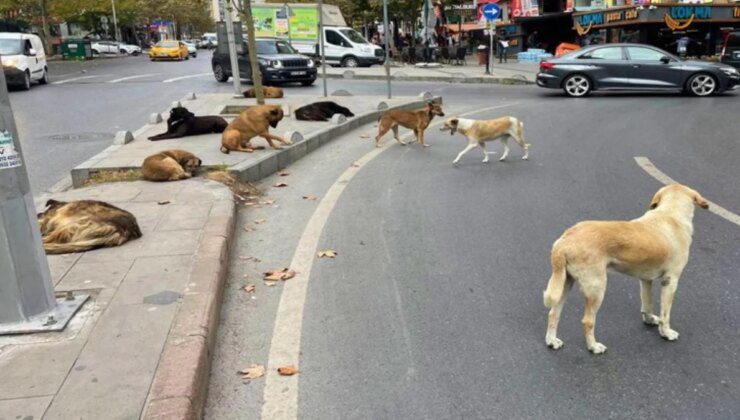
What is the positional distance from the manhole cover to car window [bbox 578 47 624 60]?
41.3ft

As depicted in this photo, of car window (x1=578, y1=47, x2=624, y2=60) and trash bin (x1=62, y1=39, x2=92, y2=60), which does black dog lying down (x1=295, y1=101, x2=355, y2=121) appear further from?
trash bin (x1=62, y1=39, x2=92, y2=60)

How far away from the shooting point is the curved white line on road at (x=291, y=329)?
3119mm

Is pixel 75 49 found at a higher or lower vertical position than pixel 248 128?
higher

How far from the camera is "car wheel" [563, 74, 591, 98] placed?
17.5 meters

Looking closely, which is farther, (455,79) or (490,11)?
(455,79)

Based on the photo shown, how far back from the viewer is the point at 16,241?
11.3 ft

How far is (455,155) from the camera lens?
9.56 m

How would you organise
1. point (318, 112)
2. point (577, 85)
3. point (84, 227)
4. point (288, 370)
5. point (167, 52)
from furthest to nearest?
point (167, 52) < point (577, 85) < point (318, 112) < point (84, 227) < point (288, 370)

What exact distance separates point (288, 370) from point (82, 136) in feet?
33.9

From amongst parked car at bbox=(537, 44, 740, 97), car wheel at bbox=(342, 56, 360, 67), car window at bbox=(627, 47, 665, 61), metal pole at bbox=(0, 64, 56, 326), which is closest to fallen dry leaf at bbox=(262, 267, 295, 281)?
metal pole at bbox=(0, 64, 56, 326)

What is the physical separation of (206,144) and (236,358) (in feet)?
21.2

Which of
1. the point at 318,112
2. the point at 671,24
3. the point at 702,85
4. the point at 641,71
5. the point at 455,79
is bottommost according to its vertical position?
the point at 455,79

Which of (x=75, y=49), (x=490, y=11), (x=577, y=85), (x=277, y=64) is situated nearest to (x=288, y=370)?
(x=577, y=85)

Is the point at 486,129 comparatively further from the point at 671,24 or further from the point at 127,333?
the point at 671,24
